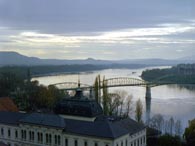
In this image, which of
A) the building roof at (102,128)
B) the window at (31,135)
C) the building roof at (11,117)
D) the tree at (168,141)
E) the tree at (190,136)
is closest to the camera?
the building roof at (102,128)

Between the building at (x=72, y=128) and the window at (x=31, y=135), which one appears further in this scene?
the window at (x=31, y=135)

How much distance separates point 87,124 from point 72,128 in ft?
3.34

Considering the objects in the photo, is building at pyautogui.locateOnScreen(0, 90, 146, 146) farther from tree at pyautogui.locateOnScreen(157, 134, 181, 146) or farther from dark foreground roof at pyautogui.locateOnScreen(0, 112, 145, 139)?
tree at pyautogui.locateOnScreen(157, 134, 181, 146)

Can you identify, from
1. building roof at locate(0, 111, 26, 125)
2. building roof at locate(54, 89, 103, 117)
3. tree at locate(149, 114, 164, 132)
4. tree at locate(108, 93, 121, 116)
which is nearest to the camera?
building roof at locate(54, 89, 103, 117)

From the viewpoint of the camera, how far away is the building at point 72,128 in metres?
18.3

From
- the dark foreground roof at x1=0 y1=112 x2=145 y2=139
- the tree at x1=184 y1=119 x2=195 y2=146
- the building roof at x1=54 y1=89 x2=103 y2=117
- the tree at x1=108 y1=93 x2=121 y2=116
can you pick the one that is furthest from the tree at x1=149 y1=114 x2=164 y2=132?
the building roof at x1=54 y1=89 x2=103 y2=117

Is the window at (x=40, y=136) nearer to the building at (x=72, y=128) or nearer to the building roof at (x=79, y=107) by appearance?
the building at (x=72, y=128)

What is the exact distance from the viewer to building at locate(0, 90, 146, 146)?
18.3 m

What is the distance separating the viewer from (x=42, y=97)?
34.1 m

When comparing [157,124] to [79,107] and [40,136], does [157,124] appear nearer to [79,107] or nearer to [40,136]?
[79,107]

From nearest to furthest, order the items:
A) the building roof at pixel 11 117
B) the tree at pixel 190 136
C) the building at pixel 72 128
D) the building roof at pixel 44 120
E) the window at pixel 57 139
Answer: the building at pixel 72 128
the window at pixel 57 139
the building roof at pixel 44 120
the building roof at pixel 11 117
the tree at pixel 190 136

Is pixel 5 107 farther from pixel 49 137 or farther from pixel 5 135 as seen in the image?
pixel 49 137

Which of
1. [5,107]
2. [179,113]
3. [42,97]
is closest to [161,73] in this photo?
[179,113]

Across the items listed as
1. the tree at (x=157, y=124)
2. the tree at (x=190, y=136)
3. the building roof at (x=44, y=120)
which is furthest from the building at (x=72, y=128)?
the tree at (x=157, y=124)
